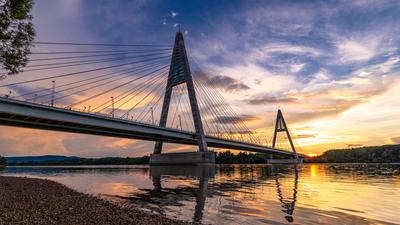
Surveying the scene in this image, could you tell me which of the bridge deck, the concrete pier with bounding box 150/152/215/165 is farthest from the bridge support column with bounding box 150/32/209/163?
the bridge deck

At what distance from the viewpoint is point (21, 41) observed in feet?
47.2

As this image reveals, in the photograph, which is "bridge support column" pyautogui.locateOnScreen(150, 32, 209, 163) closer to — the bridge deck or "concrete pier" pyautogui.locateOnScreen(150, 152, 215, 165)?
"concrete pier" pyautogui.locateOnScreen(150, 152, 215, 165)

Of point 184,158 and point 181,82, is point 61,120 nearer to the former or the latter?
point 181,82

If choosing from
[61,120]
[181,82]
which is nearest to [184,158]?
[181,82]

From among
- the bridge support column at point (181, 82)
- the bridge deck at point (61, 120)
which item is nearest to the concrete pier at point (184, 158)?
the bridge support column at point (181, 82)

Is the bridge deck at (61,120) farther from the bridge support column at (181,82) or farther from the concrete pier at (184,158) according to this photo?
the concrete pier at (184,158)

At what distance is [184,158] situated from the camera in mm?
83250

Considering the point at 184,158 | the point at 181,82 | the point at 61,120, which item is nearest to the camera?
the point at 61,120

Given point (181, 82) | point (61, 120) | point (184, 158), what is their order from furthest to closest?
point (184, 158) < point (181, 82) < point (61, 120)

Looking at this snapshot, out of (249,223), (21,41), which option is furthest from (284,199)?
(21,41)

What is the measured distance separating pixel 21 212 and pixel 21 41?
338 inches

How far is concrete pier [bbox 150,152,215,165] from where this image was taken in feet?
249

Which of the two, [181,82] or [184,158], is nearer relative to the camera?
[181,82]

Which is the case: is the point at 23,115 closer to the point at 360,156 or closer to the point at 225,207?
the point at 225,207
